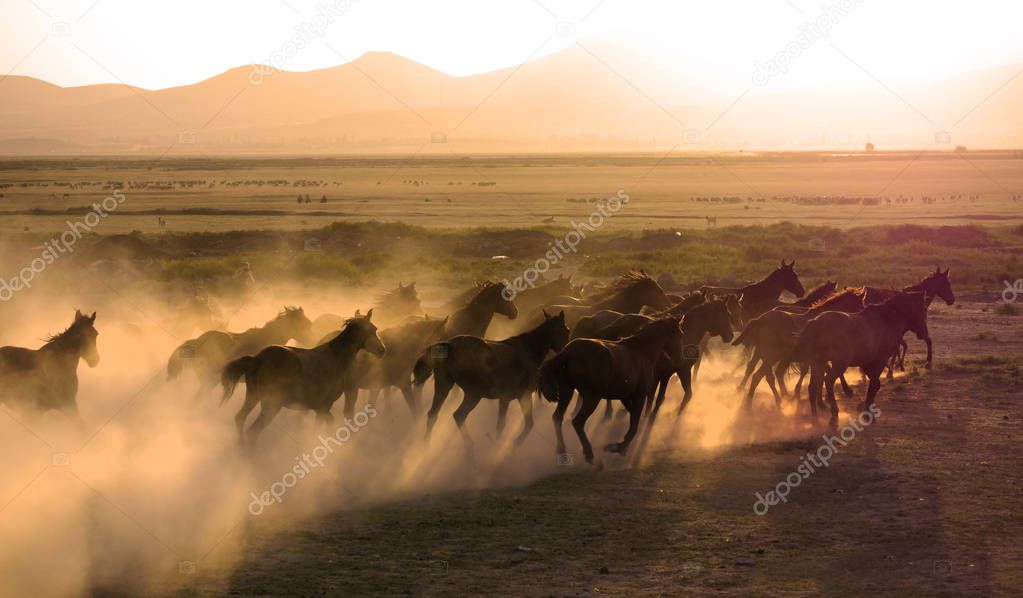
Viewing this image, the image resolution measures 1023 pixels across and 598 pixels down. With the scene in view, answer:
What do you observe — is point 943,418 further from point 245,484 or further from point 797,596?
point 245,484

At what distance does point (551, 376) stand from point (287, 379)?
10.4 feet

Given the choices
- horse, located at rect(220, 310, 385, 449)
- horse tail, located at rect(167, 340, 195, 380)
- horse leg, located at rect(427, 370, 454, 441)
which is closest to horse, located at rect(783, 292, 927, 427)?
horse leg, located at rect(427, 370, 454, 441)

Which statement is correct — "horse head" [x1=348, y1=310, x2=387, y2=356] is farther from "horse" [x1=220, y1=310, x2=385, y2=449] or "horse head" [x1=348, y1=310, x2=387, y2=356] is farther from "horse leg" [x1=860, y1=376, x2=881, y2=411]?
"horse leg" [x1=860, y1=376, x2=881, y2=411]

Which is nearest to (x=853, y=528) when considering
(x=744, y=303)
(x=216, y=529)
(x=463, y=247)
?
(x=216, y=529)

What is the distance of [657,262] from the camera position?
118 feet

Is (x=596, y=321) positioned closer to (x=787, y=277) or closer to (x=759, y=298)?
(x=759, y=298)

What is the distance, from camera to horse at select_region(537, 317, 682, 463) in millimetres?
12492

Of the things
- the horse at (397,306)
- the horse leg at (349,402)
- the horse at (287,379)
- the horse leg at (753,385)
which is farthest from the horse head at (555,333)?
the horse at (397,306)

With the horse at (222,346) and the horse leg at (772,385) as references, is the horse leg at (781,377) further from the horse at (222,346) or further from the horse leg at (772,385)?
the horse at (222,346)

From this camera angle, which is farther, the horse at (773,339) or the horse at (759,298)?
the horse at (759,298)

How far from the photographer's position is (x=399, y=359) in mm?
14836

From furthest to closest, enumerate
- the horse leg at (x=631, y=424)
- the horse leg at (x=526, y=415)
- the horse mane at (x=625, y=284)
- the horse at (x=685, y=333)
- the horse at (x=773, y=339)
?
1. the horse mane at (x=625, y=284)
2. the horse at (x=773, y=339)
3. the horse at (x=685, y=333)
4. the horse leg at (x=526, y=415)
5. the horse leg at (x=631, y=424)

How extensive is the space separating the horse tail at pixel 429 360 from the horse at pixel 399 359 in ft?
1.87

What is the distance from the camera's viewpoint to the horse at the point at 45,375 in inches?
505
